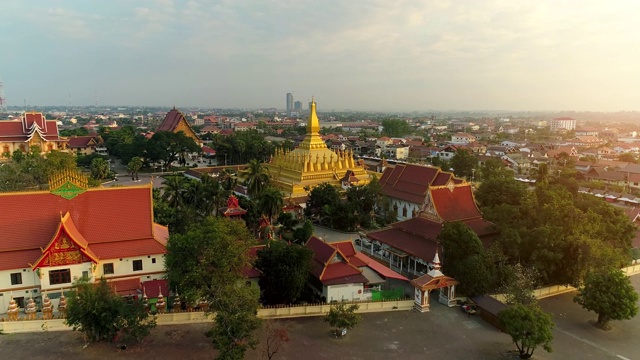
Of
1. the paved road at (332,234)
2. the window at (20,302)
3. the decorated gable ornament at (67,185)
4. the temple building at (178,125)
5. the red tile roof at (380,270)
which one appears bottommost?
the paved road at (332,234)

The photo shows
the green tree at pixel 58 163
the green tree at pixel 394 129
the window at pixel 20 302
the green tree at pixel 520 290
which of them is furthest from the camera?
the green tree at pixel 394 129

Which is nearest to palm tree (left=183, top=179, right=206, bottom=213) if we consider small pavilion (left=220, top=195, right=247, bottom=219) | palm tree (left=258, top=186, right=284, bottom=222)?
small pavilion (left=220, top=195, right=247, bottom=219)

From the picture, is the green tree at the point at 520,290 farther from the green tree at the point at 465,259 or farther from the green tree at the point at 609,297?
the green tree at the point at 609,297

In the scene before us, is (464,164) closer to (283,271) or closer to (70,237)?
(283,271)

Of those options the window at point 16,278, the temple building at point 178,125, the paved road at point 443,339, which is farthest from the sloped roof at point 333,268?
the temple building at point 178,125

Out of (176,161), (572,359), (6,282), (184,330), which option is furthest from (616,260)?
(176,161)

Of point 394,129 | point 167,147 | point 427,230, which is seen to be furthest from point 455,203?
point 394,129

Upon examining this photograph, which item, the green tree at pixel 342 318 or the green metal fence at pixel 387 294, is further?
the green metal fence at pixel 387 294
